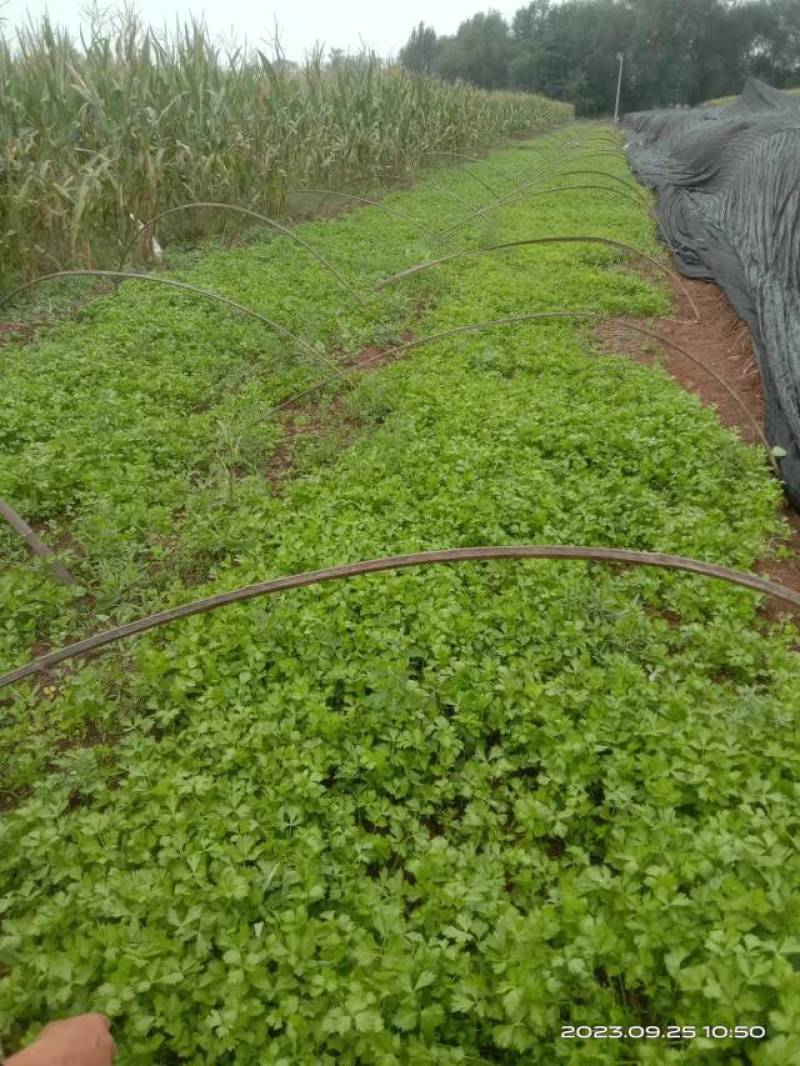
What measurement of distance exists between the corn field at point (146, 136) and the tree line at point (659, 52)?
5797 cm

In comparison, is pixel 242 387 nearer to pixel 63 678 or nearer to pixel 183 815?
pixel 63 678

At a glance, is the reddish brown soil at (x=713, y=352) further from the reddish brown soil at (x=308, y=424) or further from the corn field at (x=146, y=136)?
the corn field at (x=146, y=136)

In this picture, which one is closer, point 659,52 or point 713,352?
point 713,352

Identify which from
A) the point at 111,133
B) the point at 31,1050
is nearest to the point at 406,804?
the point at 31,1050

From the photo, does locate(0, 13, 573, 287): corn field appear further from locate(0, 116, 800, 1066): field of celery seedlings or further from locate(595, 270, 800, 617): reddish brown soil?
locate(595, 270, 800, 617): reddish brown soil

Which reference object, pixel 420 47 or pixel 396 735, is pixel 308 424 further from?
pixel 420 47

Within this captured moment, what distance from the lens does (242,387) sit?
5.67 m

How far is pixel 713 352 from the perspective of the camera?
6609mm

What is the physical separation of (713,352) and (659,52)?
235 feet

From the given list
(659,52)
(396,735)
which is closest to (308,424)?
(396,735)

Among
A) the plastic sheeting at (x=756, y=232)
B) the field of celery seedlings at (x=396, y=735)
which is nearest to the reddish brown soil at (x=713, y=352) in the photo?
the plastic sheeting at (x=756, y=232)

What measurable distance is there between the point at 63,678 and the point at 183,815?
114 cm

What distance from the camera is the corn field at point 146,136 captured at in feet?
23.6

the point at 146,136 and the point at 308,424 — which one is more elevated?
the point at 146,136
